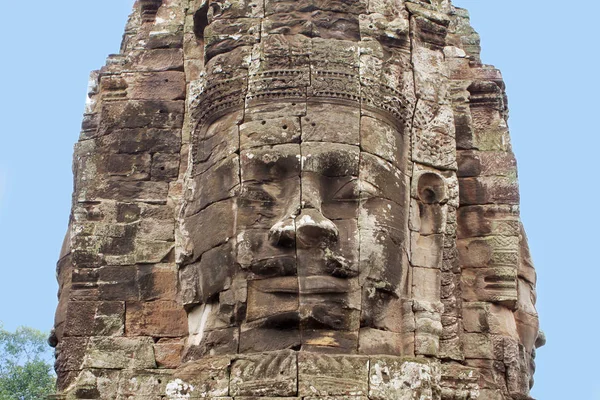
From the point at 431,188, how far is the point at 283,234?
195 centimetres

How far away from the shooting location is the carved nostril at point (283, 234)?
1073cm

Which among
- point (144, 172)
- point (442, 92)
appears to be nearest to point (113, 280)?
point (144, 172)

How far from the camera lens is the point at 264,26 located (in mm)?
12086

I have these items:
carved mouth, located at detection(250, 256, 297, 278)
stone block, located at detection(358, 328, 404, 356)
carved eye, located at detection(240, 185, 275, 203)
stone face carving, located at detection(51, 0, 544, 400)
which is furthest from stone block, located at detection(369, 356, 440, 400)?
carved eye, located at detection(240, 185, 275, 203)

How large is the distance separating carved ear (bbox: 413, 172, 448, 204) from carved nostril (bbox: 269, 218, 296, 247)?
172 cm

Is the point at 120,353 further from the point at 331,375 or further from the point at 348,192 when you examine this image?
the point at 348,192

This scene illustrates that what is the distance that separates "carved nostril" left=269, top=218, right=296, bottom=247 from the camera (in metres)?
10.7

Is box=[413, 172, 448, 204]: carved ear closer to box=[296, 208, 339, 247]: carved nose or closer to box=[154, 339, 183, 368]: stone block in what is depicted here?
box=[296, 208, 339, 247]: carved nose

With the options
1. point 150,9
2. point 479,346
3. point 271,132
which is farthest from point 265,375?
point 150,9

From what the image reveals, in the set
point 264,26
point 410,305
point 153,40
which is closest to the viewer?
point 410,305

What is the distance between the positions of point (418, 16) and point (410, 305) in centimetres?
323

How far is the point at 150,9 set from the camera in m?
13.7

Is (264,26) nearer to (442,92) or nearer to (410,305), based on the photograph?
(442,92)

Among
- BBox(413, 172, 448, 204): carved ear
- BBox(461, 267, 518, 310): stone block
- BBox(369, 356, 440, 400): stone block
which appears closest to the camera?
BBox(369, 356, 440, 400): stone block
